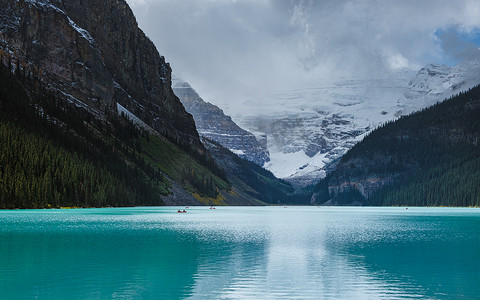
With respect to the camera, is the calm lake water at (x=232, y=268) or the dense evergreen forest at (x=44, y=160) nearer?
the calm lake water at (x=232, y=268)

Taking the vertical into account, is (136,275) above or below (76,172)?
below

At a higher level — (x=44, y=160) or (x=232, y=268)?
(x=44, y=160)

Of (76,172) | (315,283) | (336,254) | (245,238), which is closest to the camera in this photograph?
(315,283)

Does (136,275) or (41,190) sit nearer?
(136,275)

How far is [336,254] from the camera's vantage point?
150ft

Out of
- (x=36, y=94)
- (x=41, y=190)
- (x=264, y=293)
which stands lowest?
(x=264, y=293)

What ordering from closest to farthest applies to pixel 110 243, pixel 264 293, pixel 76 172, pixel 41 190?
1. pixel 264 293
2. pixel 110 243
3. pixel 41 190
4. pixel 76 172

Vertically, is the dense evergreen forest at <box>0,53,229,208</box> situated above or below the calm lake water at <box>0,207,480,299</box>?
above

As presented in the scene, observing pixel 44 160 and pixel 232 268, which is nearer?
pixel 232 268

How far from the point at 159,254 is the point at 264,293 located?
56.9ft

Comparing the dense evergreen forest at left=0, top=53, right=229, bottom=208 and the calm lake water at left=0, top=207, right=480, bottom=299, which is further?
the dense evergreen forest at left=0, top=53, right=229, bottom=208

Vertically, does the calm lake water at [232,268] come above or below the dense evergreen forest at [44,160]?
below

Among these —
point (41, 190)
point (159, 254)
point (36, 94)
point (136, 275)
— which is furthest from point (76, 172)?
point (136, 275)

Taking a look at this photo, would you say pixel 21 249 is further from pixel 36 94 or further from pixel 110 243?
pixel 36 94
